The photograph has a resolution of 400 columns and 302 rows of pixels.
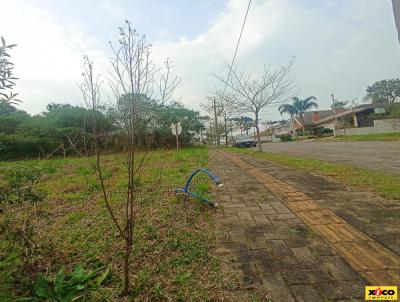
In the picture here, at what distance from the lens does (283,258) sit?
1922 millimetres

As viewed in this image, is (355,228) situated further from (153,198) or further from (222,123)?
(222,123)

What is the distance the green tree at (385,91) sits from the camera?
151 ft

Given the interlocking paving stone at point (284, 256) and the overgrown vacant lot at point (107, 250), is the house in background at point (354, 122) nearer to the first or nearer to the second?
the interlocking paving stone at point (284, 256)

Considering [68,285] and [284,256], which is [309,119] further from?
[68,285]

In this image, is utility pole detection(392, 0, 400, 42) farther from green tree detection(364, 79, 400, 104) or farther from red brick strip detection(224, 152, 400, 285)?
green tree detection(364, 79, 400, 104)

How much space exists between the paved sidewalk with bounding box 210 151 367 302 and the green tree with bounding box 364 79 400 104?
5561 cm

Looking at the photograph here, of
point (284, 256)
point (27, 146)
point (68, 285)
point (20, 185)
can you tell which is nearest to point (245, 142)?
point (27, 146)

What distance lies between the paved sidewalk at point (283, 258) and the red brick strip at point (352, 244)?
0.26 feet

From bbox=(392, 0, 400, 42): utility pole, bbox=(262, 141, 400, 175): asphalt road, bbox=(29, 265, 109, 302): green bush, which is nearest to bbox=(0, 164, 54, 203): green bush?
bbox=(29, 265, 109, 302): green bush

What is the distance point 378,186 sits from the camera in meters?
3.93

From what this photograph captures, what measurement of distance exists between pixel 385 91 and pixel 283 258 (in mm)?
61153

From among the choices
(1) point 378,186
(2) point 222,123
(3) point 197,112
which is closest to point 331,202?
(1) point 378,186

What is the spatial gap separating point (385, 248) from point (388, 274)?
1.40 feet

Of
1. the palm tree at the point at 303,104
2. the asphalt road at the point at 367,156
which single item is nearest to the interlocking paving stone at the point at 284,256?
the asphalt road at the point at 367,156
